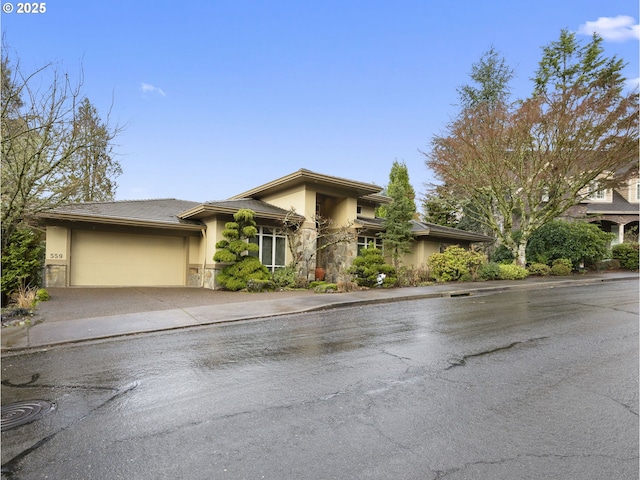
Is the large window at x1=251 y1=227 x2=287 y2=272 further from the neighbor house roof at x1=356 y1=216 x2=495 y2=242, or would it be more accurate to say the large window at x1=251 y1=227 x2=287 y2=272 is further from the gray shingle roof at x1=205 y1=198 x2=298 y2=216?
the neighbor house roof at x1=356 y1=216 x2=495 y2=242

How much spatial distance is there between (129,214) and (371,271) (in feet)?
34.8

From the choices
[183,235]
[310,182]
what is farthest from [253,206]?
[183,235]

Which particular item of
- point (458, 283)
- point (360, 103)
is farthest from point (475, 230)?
point (360, 103)

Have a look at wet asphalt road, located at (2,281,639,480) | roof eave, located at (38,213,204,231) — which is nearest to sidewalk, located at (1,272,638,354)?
wet asphalt road, located at (2,281,639,480)

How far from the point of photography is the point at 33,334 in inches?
265

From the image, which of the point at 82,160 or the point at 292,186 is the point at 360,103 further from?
the point at 82,160

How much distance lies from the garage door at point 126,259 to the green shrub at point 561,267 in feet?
61.8

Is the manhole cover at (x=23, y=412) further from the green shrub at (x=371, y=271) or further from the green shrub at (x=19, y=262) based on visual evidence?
the green shrub at (x=371, y=271)

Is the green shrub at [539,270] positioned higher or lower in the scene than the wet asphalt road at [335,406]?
higher

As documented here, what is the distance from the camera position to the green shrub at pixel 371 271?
13.9m

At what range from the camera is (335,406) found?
3.54 m

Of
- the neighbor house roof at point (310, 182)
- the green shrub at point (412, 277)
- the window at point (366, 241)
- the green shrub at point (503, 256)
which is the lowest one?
the green shrub at point (412, 277)

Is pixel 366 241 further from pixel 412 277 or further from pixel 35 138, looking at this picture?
pixel 35 138

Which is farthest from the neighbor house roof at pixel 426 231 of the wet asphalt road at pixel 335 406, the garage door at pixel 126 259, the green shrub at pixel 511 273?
the wet asphalt road at pixel 335 406
